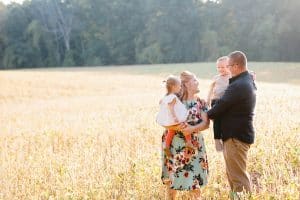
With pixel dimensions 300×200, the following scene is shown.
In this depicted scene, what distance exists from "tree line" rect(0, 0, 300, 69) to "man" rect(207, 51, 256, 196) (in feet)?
156

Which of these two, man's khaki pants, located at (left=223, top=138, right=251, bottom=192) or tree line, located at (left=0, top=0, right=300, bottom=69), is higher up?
tree line, located at (left=0, top=0, right=300, bottom=69)

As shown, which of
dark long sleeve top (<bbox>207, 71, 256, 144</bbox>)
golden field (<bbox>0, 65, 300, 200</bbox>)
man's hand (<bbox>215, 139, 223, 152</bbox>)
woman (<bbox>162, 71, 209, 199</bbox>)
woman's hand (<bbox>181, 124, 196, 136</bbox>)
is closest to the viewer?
dark long sleeve top (<bbox>207, 71, 256, 144</bbox>)

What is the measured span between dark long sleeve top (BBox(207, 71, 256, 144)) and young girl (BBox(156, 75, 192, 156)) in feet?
1.05

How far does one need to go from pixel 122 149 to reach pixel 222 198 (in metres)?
3.18

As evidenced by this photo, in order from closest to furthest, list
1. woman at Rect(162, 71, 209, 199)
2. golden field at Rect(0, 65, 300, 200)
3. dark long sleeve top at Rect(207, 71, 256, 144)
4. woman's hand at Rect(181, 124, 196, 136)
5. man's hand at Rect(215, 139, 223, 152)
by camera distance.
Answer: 1. dark long sleeve top at Rect(207, 71, 256, 144)
2. woman's hand at Rect(181, 124, 196, 136)
3. woman at Rect(162, 71, 209, 199)
4. man's hand at Rect(215, 139, 223, 152)
5. golden field at Rect(0, 65, 300, 200)

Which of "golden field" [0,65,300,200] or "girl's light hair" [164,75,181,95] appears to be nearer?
"girl's light hair" [164,75,181,95]

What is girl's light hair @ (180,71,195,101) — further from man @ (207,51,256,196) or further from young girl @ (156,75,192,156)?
man @ (207,51,256,196)

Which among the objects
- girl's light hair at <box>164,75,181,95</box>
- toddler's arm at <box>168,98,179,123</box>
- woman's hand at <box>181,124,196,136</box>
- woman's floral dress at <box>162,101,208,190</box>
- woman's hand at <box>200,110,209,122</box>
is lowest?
woman's floral dress at <box>162,101,208,190</box>

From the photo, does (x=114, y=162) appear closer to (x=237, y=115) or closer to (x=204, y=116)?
(x=204, y=116)

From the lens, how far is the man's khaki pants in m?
5.04

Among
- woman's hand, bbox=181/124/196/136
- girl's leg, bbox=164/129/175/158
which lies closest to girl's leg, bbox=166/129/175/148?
girl's leg, bbox=164/129/175/158

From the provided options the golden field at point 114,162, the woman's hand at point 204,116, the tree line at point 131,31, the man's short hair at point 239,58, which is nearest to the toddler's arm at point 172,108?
the woman's hand at point 204,116


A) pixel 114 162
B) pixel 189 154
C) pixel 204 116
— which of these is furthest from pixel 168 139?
pixel 114 162

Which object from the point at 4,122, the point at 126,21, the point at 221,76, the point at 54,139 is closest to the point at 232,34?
the point at 126,21
